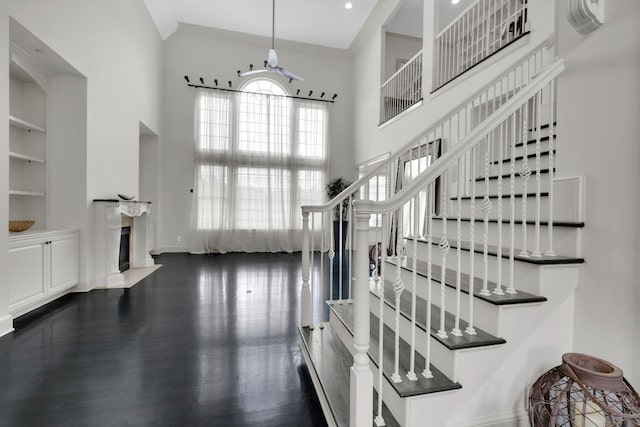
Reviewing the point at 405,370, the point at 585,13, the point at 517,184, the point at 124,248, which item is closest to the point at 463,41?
the point at 517,184

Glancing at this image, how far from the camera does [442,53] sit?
4.65 metres

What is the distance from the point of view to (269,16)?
20.5 feet

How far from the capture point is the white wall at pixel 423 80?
305 centimetres

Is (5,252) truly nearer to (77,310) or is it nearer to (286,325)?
(77,310)

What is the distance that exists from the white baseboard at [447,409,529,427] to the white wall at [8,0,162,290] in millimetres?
3756

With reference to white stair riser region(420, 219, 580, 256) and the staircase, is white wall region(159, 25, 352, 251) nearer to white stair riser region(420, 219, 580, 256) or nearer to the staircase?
the staircase

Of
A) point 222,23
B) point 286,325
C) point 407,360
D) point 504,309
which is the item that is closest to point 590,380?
point 504,309

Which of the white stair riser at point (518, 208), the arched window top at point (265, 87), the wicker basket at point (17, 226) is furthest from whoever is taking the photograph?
the arched window top at point (265, 87)

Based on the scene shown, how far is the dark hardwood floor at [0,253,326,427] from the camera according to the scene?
1.54 metres

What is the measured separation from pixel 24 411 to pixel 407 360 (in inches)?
80.4

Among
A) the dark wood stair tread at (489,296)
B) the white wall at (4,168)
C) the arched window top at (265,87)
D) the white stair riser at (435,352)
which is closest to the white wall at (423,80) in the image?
the arched window top at (265,87)

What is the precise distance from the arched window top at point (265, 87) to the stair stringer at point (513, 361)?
6903 millimetres

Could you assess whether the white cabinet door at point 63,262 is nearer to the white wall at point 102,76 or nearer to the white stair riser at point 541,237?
the white wall at point 102,76

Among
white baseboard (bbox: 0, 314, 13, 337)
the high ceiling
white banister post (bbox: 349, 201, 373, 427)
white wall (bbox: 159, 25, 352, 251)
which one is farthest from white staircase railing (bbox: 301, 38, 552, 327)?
white wall (bbox: 159, 25, 352, 251)
